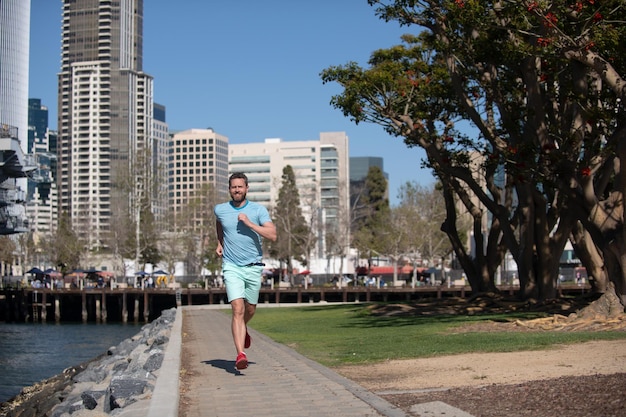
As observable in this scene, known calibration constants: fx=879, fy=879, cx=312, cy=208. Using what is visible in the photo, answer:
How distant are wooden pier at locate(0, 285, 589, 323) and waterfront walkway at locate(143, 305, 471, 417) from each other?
50.8 m

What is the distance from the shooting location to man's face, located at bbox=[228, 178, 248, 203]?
10359 millimetres

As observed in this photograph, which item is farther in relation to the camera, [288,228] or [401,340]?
[288,228]

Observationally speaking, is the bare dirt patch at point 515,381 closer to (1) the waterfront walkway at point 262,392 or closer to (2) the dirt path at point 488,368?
(2) the dirt path at point 488,368

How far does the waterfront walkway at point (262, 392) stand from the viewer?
777 centimetres

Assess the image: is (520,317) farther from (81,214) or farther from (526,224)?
(81,214)

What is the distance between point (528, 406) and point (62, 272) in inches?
3643

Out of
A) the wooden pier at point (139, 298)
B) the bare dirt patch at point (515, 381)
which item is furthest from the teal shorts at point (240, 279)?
the wooden pier at point (139, 298)

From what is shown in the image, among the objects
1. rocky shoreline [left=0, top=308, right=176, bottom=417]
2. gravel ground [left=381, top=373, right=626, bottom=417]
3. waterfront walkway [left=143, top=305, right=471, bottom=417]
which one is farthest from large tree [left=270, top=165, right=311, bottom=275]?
gravel ground [left=381, top=373, right=626, bottom=417]

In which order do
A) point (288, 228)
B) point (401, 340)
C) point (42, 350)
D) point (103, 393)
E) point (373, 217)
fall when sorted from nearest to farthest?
point (103, 393), point (401, 340), point (42, 350), point (288, 228), point (373, 217)

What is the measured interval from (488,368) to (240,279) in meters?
3.14

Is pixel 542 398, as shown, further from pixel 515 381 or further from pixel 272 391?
pixel 272 391

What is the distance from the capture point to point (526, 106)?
24234 mm

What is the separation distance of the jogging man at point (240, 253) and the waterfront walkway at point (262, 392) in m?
0.61

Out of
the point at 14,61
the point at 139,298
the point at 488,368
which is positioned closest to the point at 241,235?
the point at 488,368
